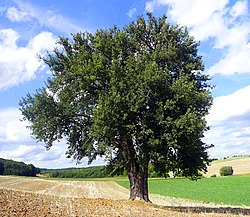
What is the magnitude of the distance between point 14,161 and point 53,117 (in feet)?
376

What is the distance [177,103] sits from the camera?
24484 millimetres

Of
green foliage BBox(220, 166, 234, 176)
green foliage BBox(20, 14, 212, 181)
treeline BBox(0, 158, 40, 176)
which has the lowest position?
green foliage BBox(20, 14, 212, 181)

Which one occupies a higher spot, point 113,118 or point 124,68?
point 124,68

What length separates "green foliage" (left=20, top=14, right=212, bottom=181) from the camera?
23.7 m

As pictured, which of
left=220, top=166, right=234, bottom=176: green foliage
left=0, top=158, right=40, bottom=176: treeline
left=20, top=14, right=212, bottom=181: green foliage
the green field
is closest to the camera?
left=20, top=14, right=212, bottom=181: green foliage

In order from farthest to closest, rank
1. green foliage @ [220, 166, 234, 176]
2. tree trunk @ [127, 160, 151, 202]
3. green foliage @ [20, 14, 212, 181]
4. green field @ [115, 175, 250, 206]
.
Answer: green foliage @ [220, 166, 234, 176] → green field @ [115, 175, 250, 206] → tree trunk @ [127, 160, 151, 202] → green foliage @ [20, 14, 212, 181]

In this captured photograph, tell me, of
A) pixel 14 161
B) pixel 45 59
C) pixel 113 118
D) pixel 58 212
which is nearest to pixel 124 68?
pixel 113 118

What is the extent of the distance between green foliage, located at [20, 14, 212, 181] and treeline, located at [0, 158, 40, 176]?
103 meters

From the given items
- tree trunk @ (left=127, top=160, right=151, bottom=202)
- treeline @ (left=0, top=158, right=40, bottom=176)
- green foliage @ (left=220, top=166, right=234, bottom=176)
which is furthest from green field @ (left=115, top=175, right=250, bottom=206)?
treeline @ (left=0, top=158, right=40, bottom=176)

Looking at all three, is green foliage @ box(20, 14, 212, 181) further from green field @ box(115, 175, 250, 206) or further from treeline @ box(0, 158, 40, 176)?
treeline @ box(0, 158, 40, 176)

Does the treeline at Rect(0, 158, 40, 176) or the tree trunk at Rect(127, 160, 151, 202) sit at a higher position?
the treeline at Rect(0, 158, 40, 176)

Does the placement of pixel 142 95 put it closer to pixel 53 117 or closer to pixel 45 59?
pixel 53 117

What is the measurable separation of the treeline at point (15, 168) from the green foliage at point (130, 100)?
4074 inches

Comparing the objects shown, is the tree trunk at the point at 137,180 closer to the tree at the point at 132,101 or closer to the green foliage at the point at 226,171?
the tree at the point at 132,101
